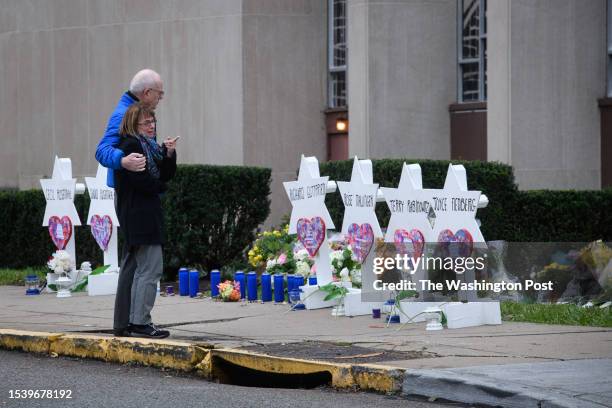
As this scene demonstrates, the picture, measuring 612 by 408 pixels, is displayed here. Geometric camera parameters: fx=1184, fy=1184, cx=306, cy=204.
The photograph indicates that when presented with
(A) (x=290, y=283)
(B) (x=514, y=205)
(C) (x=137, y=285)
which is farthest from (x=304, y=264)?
(B) (x=514, y=205)

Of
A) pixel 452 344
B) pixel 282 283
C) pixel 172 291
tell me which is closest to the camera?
pixel 452 344

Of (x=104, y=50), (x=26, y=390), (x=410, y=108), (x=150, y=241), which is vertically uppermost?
(x=104, y=50)

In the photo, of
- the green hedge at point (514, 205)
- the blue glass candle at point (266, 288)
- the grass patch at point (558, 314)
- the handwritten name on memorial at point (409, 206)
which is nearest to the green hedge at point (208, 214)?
the green hedge at point (514, 205)

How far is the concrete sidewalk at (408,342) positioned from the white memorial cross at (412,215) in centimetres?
70

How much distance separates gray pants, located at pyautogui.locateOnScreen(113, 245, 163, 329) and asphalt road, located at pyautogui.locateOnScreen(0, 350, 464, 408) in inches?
21.1

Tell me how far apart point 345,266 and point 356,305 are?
1.94 feet

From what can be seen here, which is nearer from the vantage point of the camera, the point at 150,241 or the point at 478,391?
the point at 478,391

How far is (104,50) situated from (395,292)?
12345 mm

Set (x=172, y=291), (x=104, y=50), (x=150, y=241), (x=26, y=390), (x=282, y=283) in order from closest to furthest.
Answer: (x=26, y=390)
(x=150, y=241)
(x=282, y=283)
(x=172, y=291)
(x=104, y=50)

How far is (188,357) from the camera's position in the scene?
26.6ft

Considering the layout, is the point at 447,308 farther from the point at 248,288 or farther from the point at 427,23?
the point at 427,23

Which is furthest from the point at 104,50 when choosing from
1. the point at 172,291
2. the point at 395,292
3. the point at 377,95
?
the point at 395,292

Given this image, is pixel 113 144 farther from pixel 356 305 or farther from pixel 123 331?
pixel 356 305

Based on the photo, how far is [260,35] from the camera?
1966 centimetres
